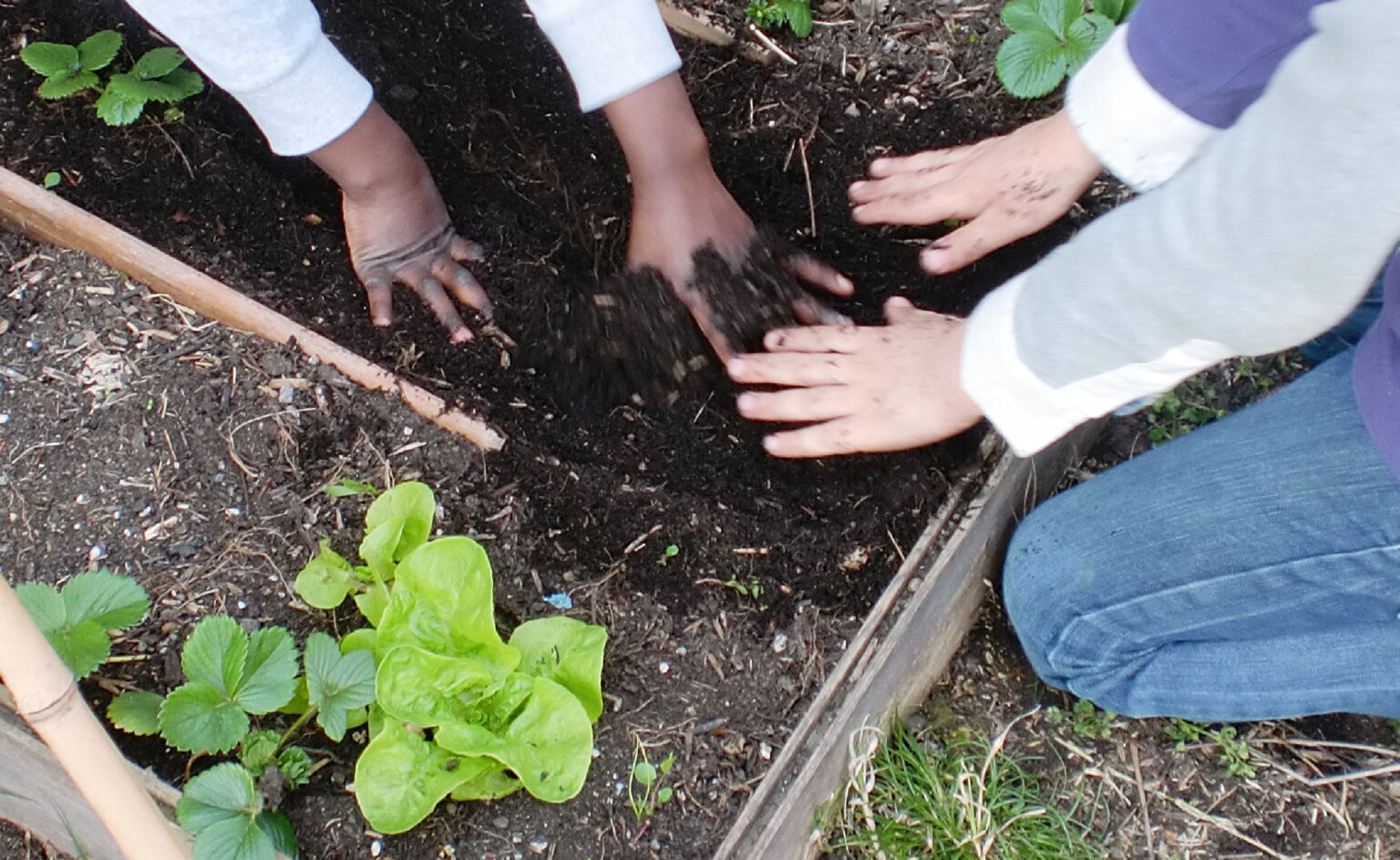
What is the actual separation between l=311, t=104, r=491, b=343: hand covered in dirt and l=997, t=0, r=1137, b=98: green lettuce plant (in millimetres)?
898

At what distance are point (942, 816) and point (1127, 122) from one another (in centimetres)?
95

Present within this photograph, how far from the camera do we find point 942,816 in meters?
1.41

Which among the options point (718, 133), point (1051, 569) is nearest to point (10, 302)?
point (718, 133)

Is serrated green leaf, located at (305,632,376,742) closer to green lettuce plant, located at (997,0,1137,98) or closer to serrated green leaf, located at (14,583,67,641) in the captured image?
serrated green leaf, located at (14,583,67,641)

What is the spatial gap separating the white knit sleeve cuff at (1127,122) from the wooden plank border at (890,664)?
42 centimetres

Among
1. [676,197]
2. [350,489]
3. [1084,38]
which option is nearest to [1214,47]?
[1084,38]

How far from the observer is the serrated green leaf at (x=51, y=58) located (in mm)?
1563

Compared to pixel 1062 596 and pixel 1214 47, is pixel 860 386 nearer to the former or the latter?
pixel 1062 596

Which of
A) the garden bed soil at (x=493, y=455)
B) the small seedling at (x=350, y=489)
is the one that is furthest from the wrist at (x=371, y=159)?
the small seedling at (x=350, y=489)

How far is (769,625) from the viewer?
53.0 inches

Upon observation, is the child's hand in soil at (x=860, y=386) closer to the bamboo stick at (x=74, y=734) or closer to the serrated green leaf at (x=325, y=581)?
the serrated green leaf at (x=325, y=581)

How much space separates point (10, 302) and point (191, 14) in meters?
0.61

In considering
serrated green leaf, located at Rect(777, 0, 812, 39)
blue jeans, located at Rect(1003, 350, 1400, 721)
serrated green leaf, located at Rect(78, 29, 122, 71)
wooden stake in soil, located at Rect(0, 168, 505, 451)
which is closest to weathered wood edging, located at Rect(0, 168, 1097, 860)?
wooden stake in soil, located at Rect(0, 168, 505, 451)

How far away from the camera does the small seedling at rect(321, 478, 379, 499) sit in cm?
137
